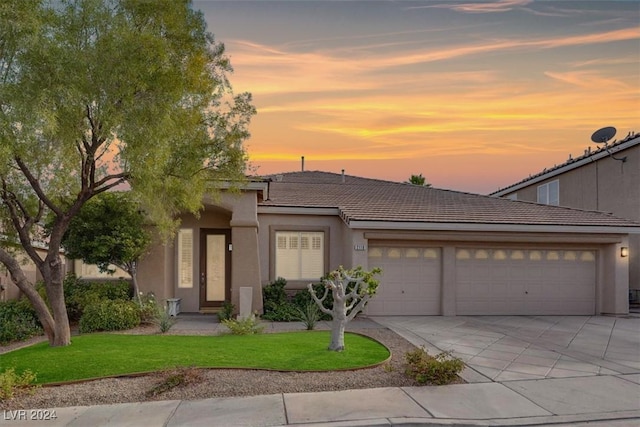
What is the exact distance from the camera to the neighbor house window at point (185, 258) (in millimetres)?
15250

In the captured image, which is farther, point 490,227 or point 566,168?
point 566,168

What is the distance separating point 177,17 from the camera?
8695 mm

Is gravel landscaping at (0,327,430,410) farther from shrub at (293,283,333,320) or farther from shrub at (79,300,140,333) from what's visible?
shrub at (293,283,333,320)

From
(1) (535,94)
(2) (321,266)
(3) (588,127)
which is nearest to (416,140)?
(1) (535,94)

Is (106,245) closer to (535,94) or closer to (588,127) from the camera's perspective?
(535,94)

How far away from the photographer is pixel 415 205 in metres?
16.4

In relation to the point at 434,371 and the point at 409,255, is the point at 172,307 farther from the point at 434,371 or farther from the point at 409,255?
the point at 434,371

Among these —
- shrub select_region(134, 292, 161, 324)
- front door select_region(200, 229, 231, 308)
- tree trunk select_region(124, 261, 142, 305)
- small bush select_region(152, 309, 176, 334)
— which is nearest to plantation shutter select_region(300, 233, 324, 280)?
front door select_region(200, 229, 231, 308)

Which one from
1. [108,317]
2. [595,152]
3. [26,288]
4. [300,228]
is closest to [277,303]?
[300,228]

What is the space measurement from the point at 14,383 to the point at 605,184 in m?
21.0

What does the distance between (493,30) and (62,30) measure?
1040 cm

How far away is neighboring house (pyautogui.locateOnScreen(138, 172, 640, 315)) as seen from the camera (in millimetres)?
14234

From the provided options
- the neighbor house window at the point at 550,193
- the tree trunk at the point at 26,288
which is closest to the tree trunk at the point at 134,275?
the tree trunk at the point at 26,288

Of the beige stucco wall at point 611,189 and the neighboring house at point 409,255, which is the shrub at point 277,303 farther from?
the beige stucco wall at point 611,189
